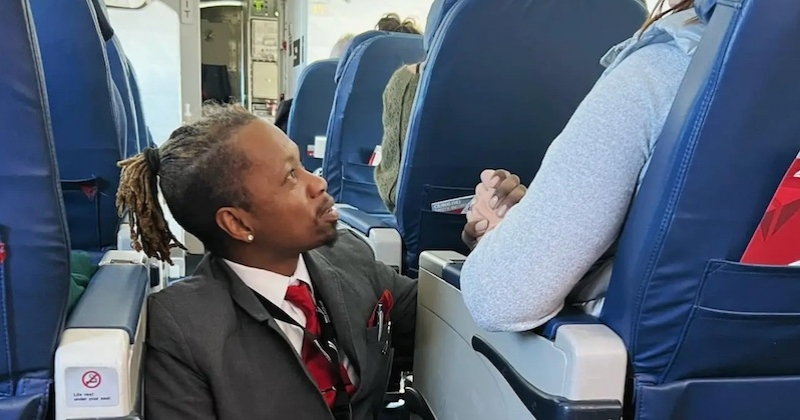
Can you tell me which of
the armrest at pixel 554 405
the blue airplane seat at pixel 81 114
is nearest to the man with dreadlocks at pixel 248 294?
the blue airplane seat at pixel 81 114

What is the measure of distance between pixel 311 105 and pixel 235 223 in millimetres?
2392

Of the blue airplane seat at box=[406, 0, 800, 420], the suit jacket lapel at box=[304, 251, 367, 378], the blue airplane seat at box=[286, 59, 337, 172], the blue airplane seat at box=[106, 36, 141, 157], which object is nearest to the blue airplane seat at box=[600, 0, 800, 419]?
the blue airplane seat at box=[406, 0, 800, 420]

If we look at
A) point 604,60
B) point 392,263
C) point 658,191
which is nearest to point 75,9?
point 392,263

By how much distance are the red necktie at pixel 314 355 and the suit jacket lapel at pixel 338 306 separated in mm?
28

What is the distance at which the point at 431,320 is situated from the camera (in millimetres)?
1406

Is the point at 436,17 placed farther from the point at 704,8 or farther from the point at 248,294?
the point at 704,8

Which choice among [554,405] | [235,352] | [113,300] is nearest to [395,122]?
[235,352]

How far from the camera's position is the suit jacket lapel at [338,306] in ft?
4.23

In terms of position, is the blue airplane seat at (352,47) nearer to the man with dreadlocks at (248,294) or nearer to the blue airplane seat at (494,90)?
the blue airplane seat at (494,90)

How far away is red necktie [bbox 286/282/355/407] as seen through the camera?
49.4 inches

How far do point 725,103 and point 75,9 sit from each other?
1.23 m

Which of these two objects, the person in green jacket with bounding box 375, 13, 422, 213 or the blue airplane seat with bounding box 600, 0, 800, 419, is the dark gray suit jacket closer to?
the blue airplane seat with bounding box 600, 0, 800, 419

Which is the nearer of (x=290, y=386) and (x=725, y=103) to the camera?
(x=725, y=103)

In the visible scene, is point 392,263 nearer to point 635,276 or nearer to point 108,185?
point 108,185
